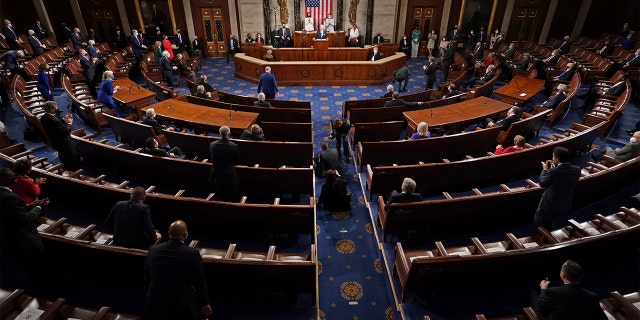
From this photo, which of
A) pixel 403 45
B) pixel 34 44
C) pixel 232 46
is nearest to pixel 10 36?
pixel 34 44

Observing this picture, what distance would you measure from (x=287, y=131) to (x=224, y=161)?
2120 millimetres

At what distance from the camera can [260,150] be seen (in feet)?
16.4

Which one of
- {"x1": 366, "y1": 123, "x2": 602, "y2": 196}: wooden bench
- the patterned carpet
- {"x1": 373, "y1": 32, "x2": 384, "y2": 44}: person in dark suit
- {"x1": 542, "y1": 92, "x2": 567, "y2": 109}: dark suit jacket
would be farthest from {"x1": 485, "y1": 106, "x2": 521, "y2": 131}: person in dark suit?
{"x1": 373, "y1": 32, "x2": 384, "y2": 44}: person in dark suit

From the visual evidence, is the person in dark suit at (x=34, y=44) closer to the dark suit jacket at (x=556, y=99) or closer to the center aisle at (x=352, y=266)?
the center aisle at (x=352, y=266)

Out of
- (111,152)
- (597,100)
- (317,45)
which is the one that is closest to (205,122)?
(111,152)

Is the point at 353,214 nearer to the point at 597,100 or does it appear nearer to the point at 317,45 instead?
the point at 597,100

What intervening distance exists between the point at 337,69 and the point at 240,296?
842cm

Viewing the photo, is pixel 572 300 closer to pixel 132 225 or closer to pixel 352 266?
pixel 352 266

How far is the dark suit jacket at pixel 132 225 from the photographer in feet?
8.95

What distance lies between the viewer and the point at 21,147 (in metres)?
4.84

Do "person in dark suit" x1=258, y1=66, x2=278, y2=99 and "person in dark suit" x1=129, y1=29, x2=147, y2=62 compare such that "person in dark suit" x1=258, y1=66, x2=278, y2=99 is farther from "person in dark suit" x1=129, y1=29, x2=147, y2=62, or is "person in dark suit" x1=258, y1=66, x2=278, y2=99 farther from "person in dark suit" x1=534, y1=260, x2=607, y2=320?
"person in dark suit" x1=534, y1=260, x2=607, y2=320

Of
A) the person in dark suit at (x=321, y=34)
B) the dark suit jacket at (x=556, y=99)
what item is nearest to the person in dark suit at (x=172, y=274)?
the dark suit jacket at (x=556, y=99)

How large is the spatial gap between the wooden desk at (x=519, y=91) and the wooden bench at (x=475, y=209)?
3.45m

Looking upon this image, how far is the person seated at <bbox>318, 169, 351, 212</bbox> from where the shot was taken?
429 centimetres
